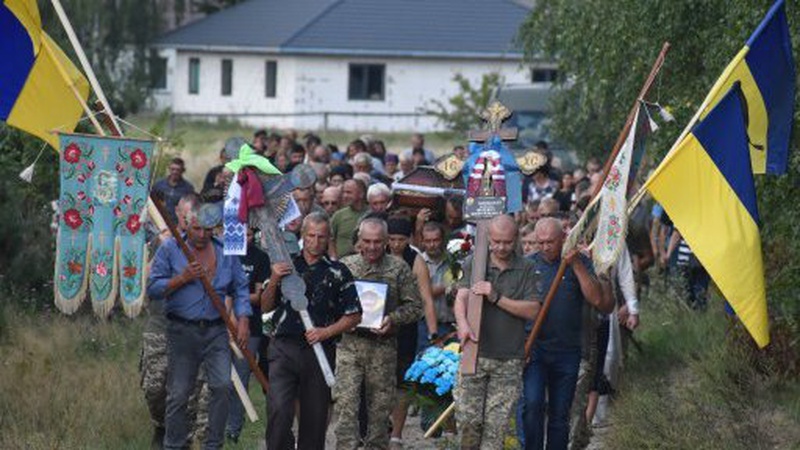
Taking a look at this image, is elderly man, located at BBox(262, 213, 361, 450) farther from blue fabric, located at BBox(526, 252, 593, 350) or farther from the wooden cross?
blue fabric, located at BBox(526, 252, 593, 350)

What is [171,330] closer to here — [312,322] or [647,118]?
[312,322]

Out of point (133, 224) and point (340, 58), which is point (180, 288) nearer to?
point (133, 224)

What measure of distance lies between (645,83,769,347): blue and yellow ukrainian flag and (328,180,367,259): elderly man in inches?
222

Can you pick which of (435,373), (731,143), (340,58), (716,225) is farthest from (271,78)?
(716,225)

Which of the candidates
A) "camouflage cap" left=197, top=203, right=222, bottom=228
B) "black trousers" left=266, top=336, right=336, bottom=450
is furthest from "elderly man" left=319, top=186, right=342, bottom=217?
"black trousers" left=266, top=336, right=336, bottom=450

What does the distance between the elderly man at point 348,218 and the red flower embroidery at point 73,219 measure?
4.37m

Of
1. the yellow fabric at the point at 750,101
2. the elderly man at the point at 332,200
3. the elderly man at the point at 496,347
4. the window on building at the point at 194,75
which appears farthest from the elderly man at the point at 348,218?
the window on building at the point at 194,75

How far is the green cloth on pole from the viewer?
40.8 feet

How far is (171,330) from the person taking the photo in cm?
1275

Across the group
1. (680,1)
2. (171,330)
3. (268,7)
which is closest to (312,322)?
(171,330)

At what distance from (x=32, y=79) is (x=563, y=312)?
404cm

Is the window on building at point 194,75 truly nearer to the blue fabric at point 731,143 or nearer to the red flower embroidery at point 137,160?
the red flower embroidery at point 137,160

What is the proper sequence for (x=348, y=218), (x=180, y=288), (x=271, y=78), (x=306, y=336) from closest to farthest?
(x=306, y=336) → (x=180, y=288) → (x=348, y=218) → (x=271, y=78)

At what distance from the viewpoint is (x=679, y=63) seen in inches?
706
